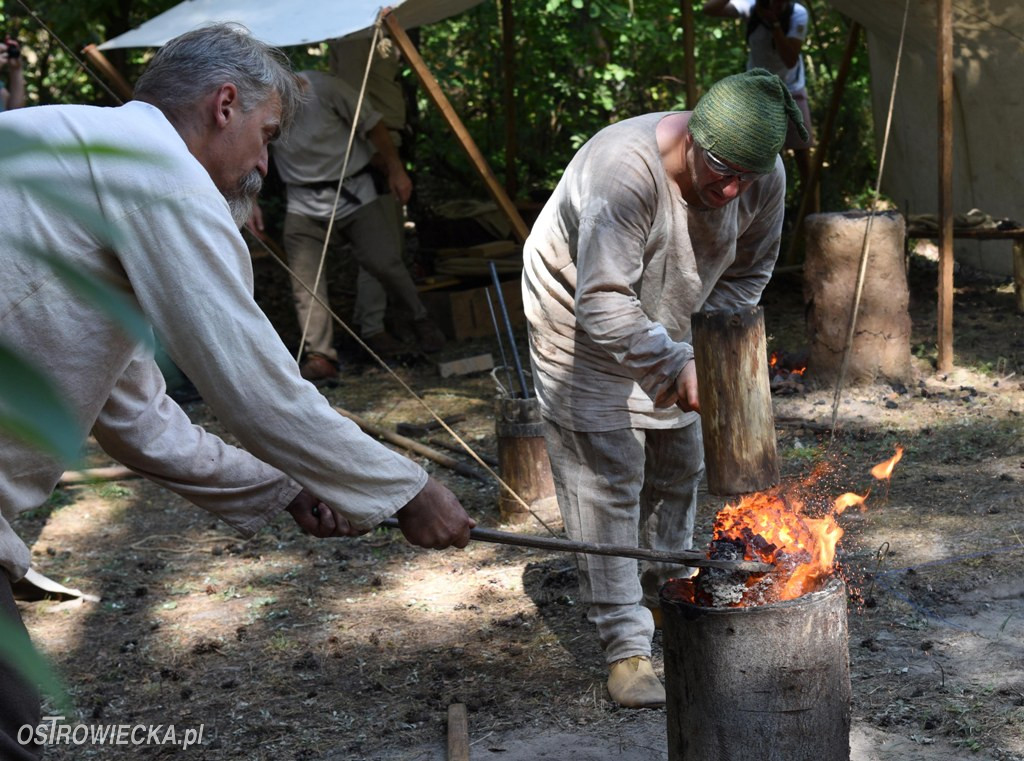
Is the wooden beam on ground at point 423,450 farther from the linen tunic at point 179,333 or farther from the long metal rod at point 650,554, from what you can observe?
the linen tunic at point 179,333

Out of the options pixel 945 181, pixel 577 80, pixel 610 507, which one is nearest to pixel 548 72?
pixel 577 80

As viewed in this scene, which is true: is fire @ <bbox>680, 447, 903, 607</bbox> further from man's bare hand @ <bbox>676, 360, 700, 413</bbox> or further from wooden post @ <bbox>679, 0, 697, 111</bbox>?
wooden post @ <bbox>679, 0, 697, 111</bbox>

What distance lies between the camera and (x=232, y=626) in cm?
453

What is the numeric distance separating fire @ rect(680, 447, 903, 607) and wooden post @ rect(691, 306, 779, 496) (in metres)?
0.39

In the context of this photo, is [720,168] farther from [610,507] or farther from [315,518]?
[315,518]

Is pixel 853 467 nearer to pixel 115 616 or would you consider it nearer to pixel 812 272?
pixel 812 272

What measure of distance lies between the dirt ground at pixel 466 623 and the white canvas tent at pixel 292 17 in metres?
2.54

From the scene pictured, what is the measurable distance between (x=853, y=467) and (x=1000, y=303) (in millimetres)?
3805

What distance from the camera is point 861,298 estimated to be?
6859mm

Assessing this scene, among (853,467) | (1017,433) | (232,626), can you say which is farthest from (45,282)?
(1017,433)

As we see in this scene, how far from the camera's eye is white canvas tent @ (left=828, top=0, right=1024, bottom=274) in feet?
26.6

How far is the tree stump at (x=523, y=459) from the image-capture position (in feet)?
17.7

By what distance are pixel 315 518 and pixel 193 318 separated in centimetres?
77

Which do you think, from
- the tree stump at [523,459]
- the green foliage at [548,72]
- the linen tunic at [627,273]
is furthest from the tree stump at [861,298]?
the green foliage at [548,72]
